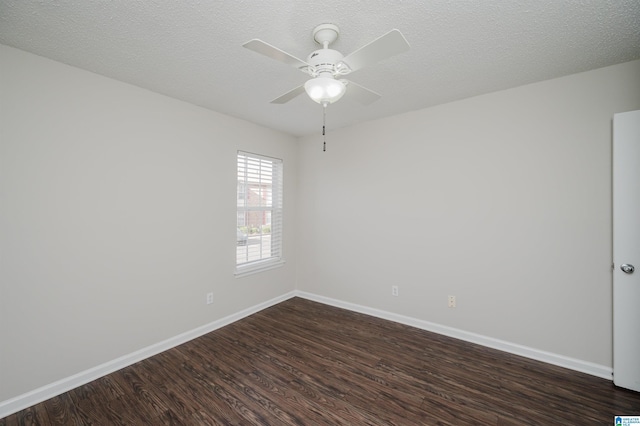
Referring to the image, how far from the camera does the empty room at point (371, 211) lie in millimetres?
1708

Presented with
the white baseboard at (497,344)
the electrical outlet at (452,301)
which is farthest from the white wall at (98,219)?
the electrical outlet at (452,301)

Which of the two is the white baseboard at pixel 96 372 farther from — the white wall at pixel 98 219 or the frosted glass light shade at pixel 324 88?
the frosted glass light shade at pixel 324 88

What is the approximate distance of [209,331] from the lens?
119 inches

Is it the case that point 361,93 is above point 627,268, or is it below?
above

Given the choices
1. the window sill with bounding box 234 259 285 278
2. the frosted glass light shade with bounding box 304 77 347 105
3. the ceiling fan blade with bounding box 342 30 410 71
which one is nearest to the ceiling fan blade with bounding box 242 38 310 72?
the frosted glass light shade with bounding box 304 77 347 105

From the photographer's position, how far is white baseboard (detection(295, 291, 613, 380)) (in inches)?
87.1

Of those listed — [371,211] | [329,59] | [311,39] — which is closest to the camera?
[329,59]

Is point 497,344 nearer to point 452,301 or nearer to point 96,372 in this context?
point 452,301

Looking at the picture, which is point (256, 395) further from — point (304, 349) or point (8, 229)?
point (8, 229)

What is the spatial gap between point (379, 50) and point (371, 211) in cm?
231

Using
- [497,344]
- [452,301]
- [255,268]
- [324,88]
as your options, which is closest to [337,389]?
[452,301]

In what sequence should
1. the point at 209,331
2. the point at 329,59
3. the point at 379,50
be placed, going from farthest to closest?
the point at 209,331 → the point at 329,59 → the point at 379,50

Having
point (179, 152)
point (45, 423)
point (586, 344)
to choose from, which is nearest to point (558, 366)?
point (586, 344)

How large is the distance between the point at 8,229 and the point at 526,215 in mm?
4175
